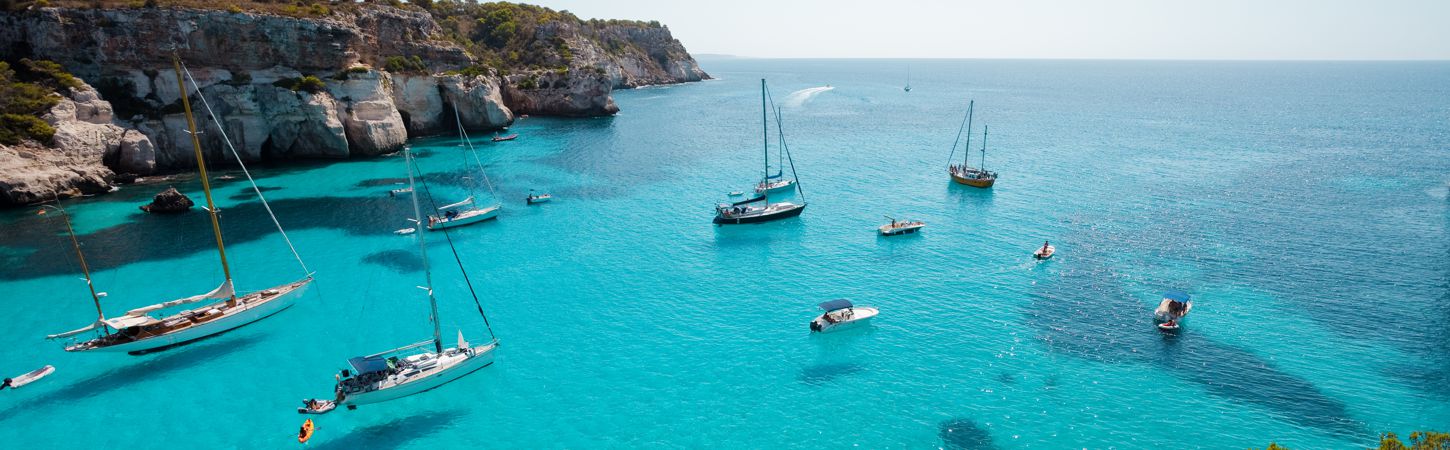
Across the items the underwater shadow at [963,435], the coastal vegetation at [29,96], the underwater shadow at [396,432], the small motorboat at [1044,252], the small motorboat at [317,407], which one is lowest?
the underwater shadow at [396,432]

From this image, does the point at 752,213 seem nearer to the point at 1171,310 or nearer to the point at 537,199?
the point at 537,199

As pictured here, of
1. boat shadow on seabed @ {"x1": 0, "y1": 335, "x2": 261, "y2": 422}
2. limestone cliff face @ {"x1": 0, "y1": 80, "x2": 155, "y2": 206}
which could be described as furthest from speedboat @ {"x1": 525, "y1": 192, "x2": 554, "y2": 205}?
limestone cliff face @ {"x1": 0, "y1": 80, "x2": 155, "y2": 206}

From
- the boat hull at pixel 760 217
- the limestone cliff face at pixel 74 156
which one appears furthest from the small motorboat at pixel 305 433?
the limestone cliff face at pixel 74 156

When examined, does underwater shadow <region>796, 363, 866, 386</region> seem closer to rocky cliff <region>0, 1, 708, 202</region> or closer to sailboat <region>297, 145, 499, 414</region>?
sailboat <region>297, 145, 499, 414</region>

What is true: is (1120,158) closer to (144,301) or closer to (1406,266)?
(1406,266)

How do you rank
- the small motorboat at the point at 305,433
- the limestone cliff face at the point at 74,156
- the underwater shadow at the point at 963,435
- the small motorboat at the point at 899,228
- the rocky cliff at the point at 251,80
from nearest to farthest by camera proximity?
the underwater shadow at the point at 963,435, the small motorboat at the point at 305,433, the small motorboat at the point at 899,228, the limestone cliff face at the point at 74,156, the rocky cliff at the point at 251,80

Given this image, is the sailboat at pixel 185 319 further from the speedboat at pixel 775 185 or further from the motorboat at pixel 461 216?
the speedboat at pixel 775 185

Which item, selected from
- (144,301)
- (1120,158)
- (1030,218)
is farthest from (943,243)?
(144,301)
